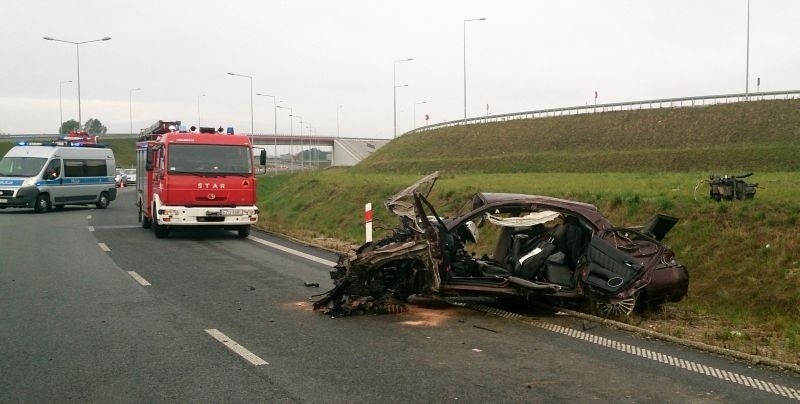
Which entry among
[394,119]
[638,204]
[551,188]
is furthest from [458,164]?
[638,204]

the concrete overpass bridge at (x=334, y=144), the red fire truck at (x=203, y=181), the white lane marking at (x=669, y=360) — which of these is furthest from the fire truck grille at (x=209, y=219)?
the concrete overpass bridge at (x=334, y=144)

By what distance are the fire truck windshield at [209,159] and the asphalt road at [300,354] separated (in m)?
6.21

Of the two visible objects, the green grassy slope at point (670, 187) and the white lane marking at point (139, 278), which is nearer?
the green grassy slope at point (670, 187)

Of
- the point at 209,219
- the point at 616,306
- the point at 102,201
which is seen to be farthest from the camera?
the point at 102,201

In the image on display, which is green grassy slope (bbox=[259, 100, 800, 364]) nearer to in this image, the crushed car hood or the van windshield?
the crushed car hood

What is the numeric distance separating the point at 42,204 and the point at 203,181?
539 inches

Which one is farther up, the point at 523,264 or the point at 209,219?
the point at 523,264

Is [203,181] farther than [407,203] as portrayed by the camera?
Yes

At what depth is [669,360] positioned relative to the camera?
6141mm

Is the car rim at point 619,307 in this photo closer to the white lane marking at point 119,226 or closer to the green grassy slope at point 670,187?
the green grassy slope at point 670,187

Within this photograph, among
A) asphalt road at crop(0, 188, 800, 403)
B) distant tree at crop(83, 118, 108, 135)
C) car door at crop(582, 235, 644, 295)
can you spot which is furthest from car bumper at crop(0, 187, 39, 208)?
distant tree at crop(83, 118, 108, 135)

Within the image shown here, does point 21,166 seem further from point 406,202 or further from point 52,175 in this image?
point 406,202

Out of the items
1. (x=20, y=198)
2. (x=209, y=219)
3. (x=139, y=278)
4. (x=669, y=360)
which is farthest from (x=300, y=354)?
(x=20, y=198)

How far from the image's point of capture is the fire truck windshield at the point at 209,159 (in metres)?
16.4
